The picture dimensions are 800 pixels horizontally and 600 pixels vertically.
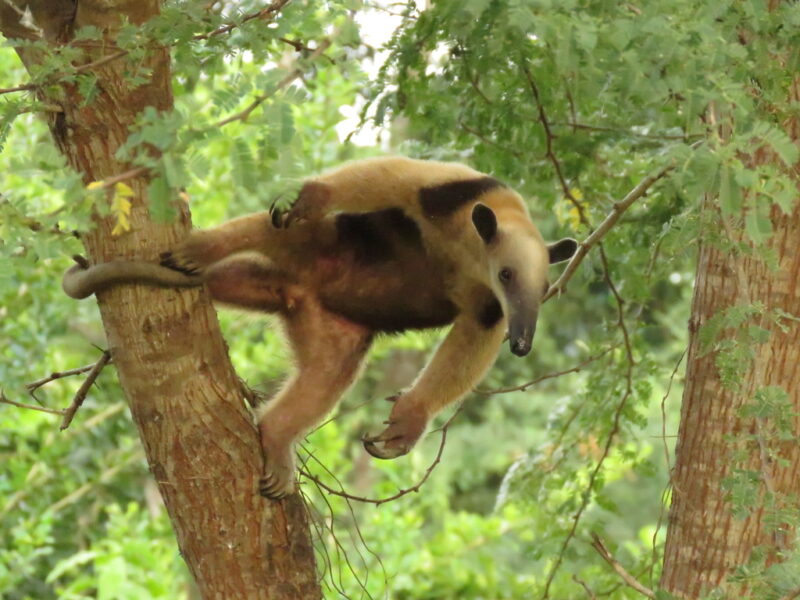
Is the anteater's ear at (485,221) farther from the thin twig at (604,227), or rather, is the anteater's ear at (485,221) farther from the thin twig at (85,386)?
the thin twig at (85,386)

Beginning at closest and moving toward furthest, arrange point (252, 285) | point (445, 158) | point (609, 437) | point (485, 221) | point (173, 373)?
point (173, 373)
point (485, 221)
point (252, 285)
point (609, 437)
point (445, 158)

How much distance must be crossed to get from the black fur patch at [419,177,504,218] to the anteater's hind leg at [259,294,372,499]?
554 mm

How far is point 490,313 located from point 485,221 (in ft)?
1.56

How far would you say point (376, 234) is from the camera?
159 inches

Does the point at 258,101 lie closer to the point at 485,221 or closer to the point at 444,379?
the point at 485,221

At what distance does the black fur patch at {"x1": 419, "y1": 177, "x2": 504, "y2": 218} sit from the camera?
3787 millimetres

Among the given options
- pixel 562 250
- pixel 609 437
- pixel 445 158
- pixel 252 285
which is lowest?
pixel 609 437

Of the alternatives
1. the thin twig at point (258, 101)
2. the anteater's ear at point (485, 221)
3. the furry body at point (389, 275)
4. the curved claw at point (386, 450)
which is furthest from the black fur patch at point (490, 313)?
the thin twig at point (258, 101)

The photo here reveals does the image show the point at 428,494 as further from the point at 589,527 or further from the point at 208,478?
the point at 208,478

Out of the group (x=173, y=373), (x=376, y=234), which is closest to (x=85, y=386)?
(x=173, y=373)

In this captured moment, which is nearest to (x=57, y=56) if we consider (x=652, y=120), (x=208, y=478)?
(x=208, y=478)

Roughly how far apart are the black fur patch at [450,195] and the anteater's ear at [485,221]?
13 cm

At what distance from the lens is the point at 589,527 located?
4543mm

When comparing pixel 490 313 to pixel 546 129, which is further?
pixel 490 313
